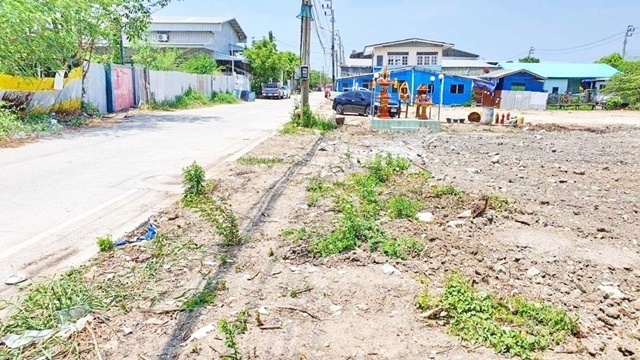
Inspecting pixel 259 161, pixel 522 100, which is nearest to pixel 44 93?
pixel 259 161

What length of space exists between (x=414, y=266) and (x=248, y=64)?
52.9 metres

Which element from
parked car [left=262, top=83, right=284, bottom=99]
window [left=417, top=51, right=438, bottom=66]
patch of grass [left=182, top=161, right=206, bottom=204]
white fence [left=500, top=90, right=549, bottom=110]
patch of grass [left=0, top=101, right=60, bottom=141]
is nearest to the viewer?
patch of grass [left=182, top=161, right=206, bottom=204]

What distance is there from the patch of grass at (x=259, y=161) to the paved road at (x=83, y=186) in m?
0.68

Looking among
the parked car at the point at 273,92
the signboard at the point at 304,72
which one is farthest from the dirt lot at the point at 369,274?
the parked car at the point at 273,92

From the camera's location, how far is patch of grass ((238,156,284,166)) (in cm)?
952

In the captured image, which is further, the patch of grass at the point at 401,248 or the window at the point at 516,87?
the window at the point at 516,87

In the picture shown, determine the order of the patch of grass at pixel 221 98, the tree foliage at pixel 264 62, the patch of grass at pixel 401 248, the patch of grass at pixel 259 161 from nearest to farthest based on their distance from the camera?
the patch of grass at pixel 401 248 → the patch of grass at pixel 259 161 → the patch of grass at pixel 221 98 → the tree foliage at pixel 264 62

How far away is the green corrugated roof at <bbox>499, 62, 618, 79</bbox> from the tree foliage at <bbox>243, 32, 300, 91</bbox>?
2486 centimetres

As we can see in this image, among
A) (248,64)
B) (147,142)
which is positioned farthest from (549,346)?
(248,64)

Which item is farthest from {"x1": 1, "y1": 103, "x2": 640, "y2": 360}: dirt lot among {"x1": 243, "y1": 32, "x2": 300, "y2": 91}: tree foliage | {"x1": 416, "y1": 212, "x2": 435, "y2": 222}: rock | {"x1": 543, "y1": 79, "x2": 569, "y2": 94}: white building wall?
{"x1": 243, "y1": 32, "x2": 300, "y2": 91}: tree foliage

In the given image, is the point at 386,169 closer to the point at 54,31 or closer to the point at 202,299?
the point at 202,299

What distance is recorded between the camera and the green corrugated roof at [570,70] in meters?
42.9

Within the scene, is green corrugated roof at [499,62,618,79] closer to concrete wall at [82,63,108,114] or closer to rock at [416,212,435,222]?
concrete wall at [82,63,108,114]

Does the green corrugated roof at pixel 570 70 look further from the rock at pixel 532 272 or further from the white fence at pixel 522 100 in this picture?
the rock at pixel 532 272
